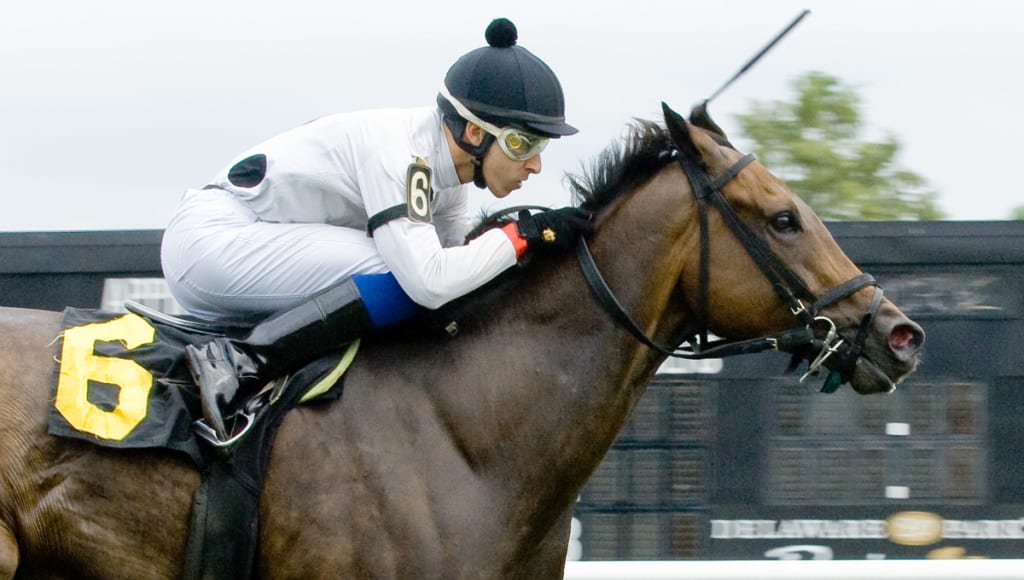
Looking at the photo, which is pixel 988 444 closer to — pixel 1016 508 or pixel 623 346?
pixel 1016 508

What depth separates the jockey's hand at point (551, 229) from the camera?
426 centimetres

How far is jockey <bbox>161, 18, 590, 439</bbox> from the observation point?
4094 mm

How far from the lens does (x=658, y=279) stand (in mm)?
4289

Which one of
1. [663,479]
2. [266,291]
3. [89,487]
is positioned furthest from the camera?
[663,479]

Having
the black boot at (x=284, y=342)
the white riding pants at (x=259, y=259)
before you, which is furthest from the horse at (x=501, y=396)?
the white riding pants at (x=259, y=259)

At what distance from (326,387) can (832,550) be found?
3740mm

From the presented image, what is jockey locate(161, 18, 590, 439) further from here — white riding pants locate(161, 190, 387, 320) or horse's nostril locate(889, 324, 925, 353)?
horse's nostril locate(889, 324, 925, 353)

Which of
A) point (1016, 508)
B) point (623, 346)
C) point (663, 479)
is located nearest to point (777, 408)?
point (663, 479)

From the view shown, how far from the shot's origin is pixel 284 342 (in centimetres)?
410

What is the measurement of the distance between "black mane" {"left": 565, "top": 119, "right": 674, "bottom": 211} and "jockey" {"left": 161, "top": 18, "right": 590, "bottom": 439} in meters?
0.13

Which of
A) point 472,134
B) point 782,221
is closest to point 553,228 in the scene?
point 472,134

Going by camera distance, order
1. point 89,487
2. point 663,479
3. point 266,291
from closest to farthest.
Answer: point 89,487 → point 266,291 → point 663,479

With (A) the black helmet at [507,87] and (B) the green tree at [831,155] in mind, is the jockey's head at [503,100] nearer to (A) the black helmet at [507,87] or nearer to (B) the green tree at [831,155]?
(A) the black helmet at [507,87]

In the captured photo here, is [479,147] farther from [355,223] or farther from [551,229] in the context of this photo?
[355,223]
